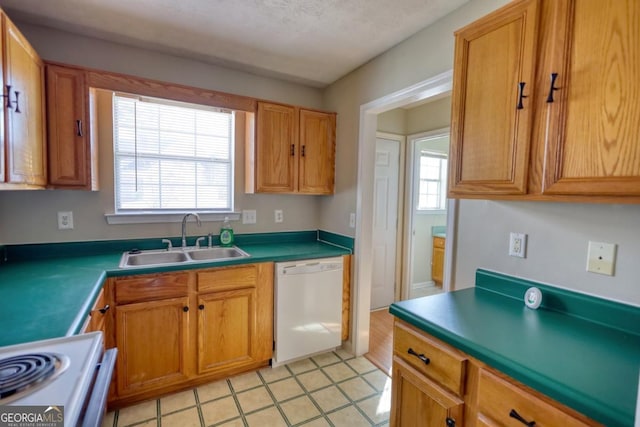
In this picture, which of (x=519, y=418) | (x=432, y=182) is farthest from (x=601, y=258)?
(x=432, y=182)

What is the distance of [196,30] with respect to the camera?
201 centimetres

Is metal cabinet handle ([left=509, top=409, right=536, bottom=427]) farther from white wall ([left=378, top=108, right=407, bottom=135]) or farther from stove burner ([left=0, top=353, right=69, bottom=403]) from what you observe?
white wall ([left=378, top=108, right=407, bottom=135])

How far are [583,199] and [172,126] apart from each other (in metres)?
2.63

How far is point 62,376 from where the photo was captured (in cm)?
81

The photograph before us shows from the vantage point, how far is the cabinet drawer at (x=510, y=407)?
2.74 feet

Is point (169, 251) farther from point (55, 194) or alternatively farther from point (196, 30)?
point (196, 30)

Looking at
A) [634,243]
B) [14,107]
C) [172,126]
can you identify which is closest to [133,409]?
[14,107]

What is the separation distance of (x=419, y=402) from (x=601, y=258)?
0.90 metres

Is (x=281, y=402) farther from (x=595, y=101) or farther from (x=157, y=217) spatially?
(x=595, y=101)

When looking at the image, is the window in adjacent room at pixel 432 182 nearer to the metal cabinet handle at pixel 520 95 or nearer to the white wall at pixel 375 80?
the white wall at pixel 375 80

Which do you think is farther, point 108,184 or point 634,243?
point 108,184

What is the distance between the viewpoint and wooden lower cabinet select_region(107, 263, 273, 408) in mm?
1885

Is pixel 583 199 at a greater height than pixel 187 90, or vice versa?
pixel 187 90

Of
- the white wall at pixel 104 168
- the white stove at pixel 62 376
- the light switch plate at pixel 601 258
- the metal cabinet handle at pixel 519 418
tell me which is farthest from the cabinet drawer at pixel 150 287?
the light switch plate at pixel 601 258
